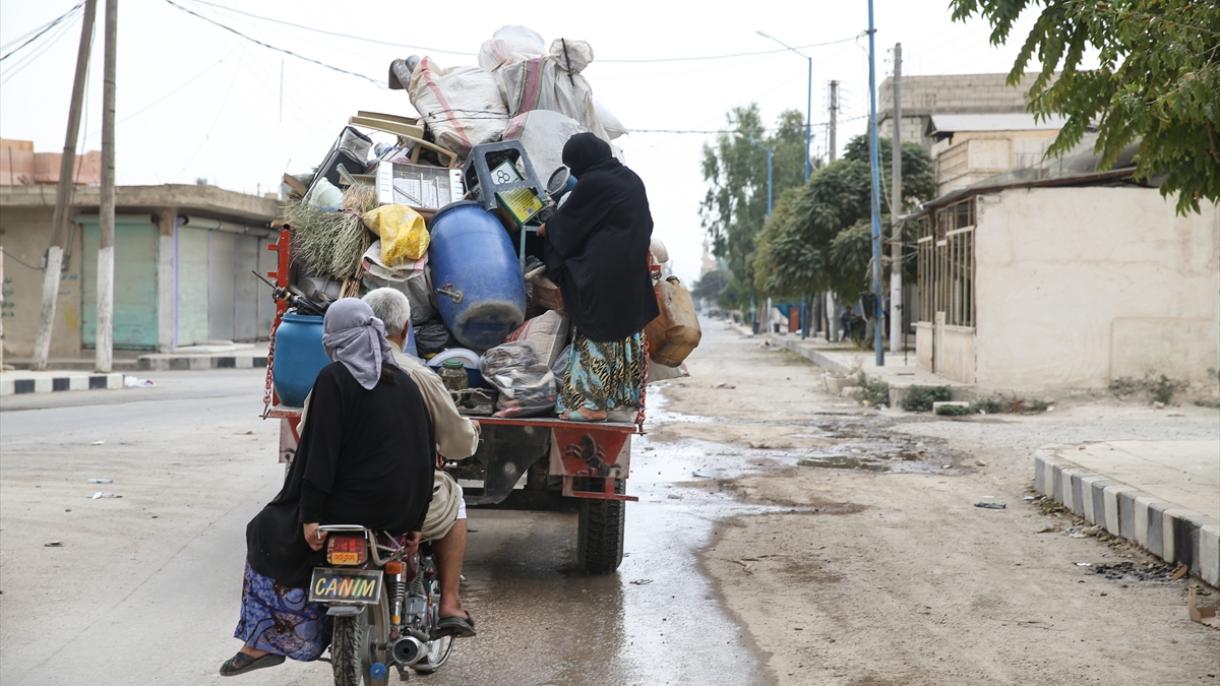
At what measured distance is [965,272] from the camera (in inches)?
825

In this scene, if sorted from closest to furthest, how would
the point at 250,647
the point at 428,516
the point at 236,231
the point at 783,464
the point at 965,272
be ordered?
1. the point at 250,647
2. the point at 428,516
3. the point at 783,464
4. the point at 965,272
5. the point at 236,231

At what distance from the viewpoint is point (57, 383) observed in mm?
21047

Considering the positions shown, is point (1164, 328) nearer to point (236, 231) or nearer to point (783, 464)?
point (783, 464)

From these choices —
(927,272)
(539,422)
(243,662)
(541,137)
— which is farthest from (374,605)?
(927,272)

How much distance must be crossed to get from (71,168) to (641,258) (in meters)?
19.6

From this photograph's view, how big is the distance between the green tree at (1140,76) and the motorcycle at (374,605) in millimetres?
3808

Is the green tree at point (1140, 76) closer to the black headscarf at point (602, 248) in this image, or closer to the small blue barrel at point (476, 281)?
the black headscarf at point (602, 248)

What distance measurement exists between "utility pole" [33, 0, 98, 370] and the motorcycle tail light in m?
21.0

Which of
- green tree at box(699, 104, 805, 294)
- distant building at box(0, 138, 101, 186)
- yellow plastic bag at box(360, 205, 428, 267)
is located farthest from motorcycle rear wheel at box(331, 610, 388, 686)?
green tree at box(699, 104, 805, 294)

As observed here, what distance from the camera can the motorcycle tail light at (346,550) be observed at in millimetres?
4023

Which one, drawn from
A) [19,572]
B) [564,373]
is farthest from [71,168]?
[564,373]

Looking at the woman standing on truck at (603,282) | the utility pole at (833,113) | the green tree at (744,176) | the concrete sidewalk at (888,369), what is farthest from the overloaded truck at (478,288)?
the green tree at (744,176)

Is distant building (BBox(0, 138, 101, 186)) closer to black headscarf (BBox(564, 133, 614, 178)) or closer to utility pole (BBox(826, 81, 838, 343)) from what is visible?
utility pole (BBox(826, 81, 838, 343))

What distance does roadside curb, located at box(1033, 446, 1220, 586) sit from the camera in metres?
6.77
